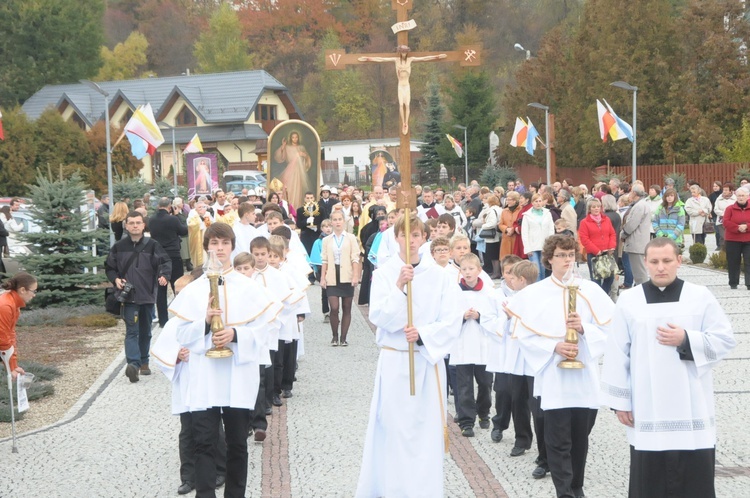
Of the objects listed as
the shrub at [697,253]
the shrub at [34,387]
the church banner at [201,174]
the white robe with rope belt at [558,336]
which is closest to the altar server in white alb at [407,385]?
the white robe with rope belt at [558,336]

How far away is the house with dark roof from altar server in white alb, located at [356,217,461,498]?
6404 centimetres

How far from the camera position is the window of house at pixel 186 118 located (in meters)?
74.4

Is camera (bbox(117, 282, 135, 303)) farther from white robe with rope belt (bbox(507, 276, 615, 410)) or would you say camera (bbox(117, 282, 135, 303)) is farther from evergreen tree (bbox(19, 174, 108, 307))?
evergreen tree (bbox(19, 174, 108, 307))

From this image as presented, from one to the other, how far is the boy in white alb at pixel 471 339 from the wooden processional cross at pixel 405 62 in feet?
5.07

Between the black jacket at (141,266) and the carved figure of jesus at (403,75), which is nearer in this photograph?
the carved figure of jesus at (403,75)

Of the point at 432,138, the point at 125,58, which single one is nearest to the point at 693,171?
the point at 432,138

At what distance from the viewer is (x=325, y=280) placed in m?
14.8

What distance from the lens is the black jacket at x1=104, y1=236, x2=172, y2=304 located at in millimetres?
12242

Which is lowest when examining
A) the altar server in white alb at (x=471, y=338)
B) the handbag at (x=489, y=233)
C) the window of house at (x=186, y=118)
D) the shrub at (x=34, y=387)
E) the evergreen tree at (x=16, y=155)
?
the shrub at (x=34, y=387)

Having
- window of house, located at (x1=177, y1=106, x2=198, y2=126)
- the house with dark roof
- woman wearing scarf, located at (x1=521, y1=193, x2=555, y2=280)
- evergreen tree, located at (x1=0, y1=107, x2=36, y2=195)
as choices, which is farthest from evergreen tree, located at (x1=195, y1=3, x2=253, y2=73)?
woman wearing scarf, located at (x1=521, y1=193, x2=555, y2=280)

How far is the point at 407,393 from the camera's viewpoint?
23.4 feet

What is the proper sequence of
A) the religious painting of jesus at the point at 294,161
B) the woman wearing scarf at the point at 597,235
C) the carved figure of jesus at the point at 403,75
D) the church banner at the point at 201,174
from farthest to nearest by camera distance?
the church banner at the point at 201,174 < the religious painting of jesus at the point at 294,161 < the woman wearing scarf at the point at 597,235 < the carved figure of jesus at the point at 403,75

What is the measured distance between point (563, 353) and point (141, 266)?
6493mm

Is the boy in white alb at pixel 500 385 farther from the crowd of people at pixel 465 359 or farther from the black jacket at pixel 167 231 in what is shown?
the black jacket at pixel 167 231
